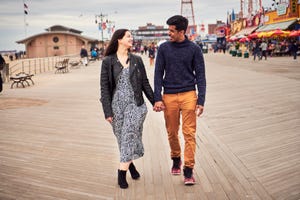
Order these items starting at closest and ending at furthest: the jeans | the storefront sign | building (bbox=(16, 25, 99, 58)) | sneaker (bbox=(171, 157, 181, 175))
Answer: the jeans → sneaker (bbox=(171, 157, 181, 175)) → the storefront sign → building (bbox=(16, 25, 99, 58))

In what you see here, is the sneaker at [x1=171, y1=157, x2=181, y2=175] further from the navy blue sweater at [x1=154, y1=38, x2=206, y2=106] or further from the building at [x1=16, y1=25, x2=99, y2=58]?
the building at [x1=16, y1=25, x2=99, y2=58]

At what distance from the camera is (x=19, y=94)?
12477 mm

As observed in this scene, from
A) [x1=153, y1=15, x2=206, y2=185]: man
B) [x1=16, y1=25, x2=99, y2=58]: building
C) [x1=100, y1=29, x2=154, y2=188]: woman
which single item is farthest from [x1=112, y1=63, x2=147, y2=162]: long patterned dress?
[x1=16, y1=25, x2=99, y2=58]: building

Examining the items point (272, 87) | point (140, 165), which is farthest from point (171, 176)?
point (272, 87)

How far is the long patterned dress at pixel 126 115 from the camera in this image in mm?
3654

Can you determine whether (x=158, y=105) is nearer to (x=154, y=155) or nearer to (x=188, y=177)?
(x=188, y=177)

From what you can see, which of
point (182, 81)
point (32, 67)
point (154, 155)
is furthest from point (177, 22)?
point (32, 67)

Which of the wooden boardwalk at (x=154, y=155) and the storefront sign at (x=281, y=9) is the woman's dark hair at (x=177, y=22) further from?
the storefront sign at (x=281, y=9)

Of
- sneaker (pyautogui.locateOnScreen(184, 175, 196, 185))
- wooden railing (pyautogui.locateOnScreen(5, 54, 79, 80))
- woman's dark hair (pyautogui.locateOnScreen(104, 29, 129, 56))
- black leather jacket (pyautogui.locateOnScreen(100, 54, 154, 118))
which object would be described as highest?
wooden railing (pyautogui.locateOnScreen(5, 54, 79, 80))

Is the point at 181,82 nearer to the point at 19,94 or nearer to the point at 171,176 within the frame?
the point at 171,176

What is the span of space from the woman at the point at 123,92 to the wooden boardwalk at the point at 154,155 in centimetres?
63

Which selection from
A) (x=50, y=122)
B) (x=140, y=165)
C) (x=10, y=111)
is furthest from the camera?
(x=10, y=111)

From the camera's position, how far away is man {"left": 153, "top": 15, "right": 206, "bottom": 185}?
148 inches

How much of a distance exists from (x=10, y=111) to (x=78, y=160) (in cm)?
503
